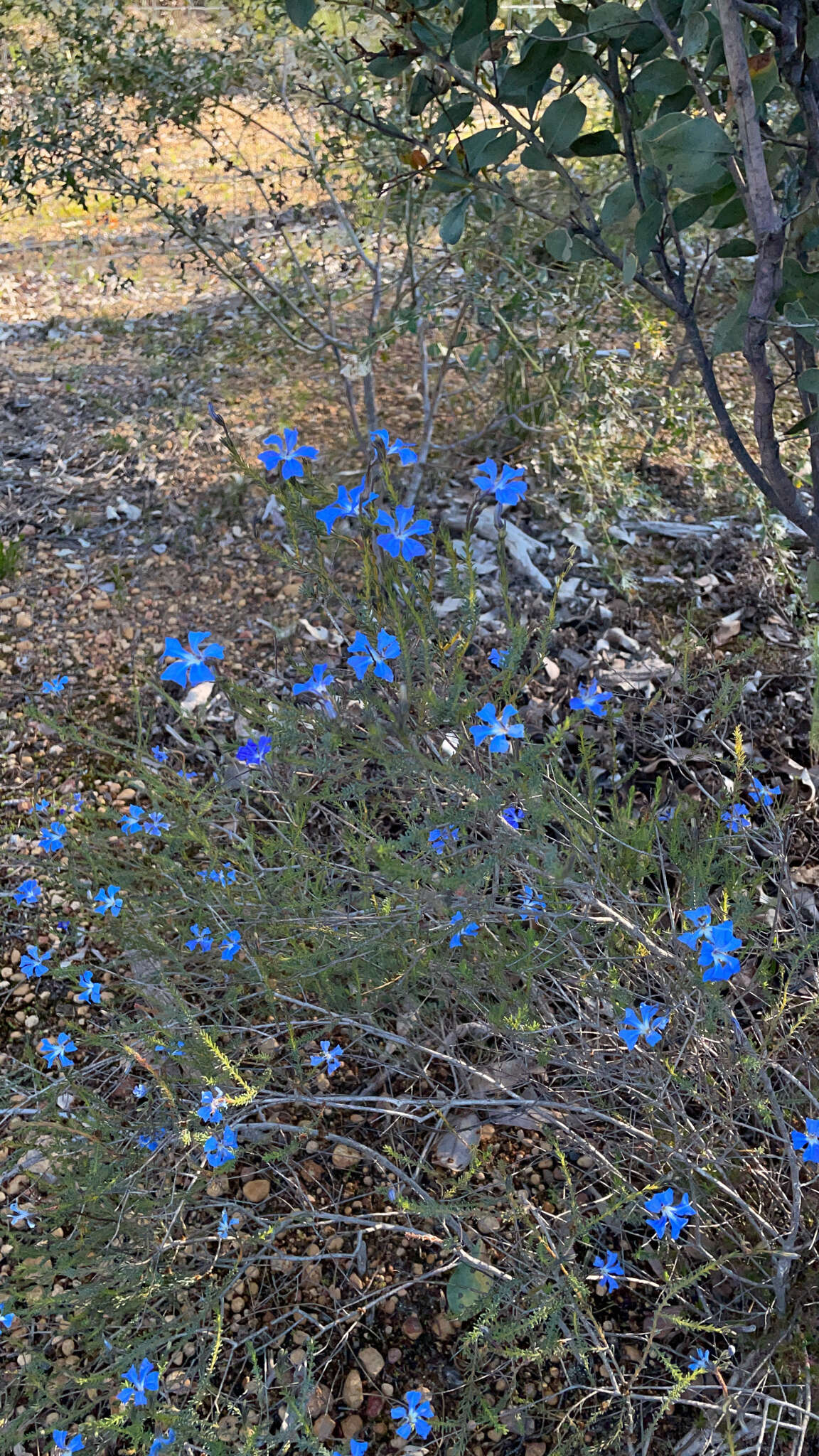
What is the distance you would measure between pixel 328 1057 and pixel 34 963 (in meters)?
0.59

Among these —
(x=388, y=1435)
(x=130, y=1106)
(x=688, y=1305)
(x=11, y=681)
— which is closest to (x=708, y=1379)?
(x=688, y=1305)

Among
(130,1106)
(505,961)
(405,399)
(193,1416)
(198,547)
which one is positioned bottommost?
(193,1416)

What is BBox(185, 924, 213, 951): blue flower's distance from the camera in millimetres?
1696

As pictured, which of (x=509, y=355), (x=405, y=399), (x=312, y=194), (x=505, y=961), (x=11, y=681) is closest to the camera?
(x=505, y=961)

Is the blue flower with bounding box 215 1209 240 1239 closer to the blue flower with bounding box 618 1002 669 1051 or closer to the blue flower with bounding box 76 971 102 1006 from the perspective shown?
the blue flower with bounding box 76 971 102 1006

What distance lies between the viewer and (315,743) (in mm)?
1287

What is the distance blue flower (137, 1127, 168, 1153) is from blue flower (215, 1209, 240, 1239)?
140 millimetres

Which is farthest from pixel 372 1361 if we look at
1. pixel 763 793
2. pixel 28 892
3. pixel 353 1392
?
pixel 763 793

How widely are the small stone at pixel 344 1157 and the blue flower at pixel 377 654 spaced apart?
94cm

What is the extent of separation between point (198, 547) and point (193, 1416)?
227 cm

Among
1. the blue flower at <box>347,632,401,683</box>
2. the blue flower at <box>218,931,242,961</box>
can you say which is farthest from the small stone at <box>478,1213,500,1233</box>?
the blue flower at <box>347,632,401,683</box>

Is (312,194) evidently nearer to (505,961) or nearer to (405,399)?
(405,399)

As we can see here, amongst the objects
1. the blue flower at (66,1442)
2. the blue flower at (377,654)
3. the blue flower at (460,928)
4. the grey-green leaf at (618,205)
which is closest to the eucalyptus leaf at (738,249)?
the grey-green leaf at (618,205)

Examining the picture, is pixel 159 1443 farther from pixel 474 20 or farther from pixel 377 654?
pixel 474 20
